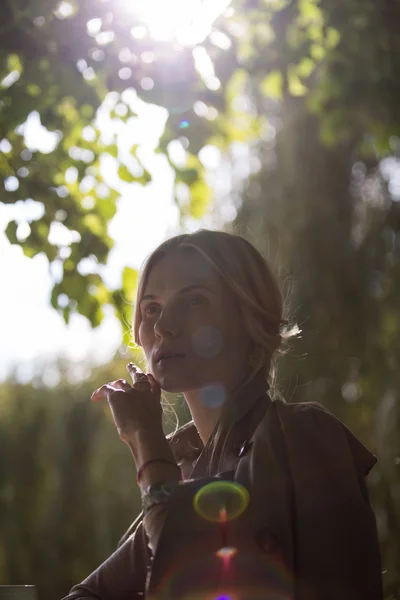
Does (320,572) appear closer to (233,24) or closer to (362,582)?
(362,582)

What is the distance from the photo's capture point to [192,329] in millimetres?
1573

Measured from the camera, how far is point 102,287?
9.52 feet

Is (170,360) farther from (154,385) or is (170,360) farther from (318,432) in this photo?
(318,432)

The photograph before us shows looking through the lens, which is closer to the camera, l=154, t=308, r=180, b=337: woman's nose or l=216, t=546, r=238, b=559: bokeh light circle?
l=216, t=546, r=238, b=559: bokeh light circle

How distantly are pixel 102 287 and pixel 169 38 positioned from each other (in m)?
0.97

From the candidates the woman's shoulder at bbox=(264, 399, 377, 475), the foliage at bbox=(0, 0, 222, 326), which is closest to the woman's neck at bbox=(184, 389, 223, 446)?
the woman's shoulder at bbox=(264, 399, 377, 475)

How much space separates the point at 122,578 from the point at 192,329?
551mm

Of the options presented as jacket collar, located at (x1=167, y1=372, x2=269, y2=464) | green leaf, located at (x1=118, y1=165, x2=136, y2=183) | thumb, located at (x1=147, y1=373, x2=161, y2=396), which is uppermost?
green leaf, located at (x1=118, y1=165, x2=136, y2=183)

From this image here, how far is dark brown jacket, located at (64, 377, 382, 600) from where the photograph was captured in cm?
121

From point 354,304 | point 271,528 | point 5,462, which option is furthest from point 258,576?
point 5,462

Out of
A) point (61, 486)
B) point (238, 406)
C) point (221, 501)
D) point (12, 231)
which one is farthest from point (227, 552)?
point (61, 486)

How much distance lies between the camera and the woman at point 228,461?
3.99 feet

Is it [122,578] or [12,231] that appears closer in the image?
[122,578]

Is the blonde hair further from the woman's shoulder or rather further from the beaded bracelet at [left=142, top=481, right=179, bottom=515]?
the beaded bracelet at [left=142, top=481, right=179, bottom=515]
